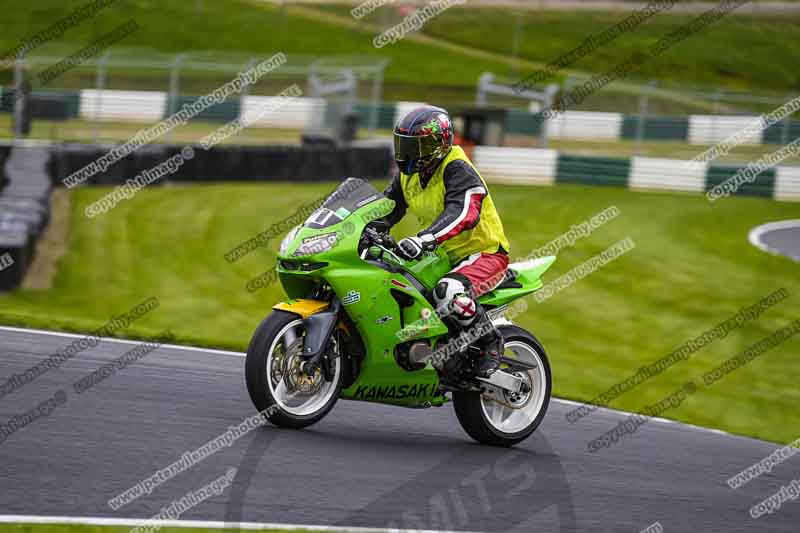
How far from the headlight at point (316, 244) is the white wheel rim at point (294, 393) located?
17.2 inches

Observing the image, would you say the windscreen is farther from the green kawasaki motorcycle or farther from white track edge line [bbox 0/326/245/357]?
white track edge line [bbox 0/326/245/357]

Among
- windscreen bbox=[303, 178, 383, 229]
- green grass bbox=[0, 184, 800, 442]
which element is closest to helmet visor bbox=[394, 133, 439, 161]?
windscreen bbox=[303, 178, 383, 229]

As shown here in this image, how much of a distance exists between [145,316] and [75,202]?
21.2 ft

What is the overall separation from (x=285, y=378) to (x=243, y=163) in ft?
55.0

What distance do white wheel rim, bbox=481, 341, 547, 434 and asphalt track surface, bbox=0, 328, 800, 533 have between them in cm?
18

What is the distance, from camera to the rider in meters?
7.78

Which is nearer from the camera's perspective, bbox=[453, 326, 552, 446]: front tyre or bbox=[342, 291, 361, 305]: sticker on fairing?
bbox=[342, 291, 361, 305]: sticker on fairing

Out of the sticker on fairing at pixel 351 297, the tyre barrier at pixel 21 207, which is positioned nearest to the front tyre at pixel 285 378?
the sticker on fairing at pixel 351 297

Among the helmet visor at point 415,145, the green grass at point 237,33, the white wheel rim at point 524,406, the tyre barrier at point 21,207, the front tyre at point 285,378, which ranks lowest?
the green grass at point 237,33

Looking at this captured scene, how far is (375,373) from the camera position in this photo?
7.76 m

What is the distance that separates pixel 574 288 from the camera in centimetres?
1689

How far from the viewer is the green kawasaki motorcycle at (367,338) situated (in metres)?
7.41

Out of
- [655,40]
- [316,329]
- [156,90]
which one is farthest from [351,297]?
[655,40]

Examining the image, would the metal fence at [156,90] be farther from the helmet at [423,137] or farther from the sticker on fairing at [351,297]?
the sticker on fairing at [351,297]
